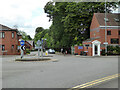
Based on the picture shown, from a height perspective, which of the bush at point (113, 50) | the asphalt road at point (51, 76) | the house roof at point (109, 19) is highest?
the house roof at point (109, 19)

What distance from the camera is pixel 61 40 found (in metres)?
47.2

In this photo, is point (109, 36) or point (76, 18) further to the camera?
point (76, 18)

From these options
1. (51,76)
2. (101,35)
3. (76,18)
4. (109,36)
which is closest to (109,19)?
(109,36)

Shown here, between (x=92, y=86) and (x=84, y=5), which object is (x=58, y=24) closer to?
(x=84, y=5)

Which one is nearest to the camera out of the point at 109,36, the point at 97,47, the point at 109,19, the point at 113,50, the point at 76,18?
the point at 113,50

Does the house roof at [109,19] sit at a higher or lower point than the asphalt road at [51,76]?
higher

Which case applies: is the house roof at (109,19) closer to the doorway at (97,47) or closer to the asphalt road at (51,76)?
the doorway at (97,47)

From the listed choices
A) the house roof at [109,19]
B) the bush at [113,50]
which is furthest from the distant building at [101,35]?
the bush at [113,50]

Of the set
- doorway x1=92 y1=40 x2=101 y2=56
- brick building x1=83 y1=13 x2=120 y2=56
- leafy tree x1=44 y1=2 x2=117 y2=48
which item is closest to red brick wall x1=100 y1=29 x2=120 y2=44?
brick building x1=83 y1=13 x2=120 y2=56

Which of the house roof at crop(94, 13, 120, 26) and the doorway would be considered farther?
the house roof at crop(94, 13, 120, 26)

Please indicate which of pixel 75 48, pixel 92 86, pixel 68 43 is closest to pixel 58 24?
pixel 68 43

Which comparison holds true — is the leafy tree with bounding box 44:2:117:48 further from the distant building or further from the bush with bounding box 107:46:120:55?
Answer: the bush with bounding box 107:46:120:55

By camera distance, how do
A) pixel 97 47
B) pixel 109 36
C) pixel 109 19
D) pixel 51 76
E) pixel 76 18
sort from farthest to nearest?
pixel 76 18
pixel 109 19
pixel 109 36
pixel 97 47
pixel 51 76

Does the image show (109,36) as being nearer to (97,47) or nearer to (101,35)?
(101,35)
